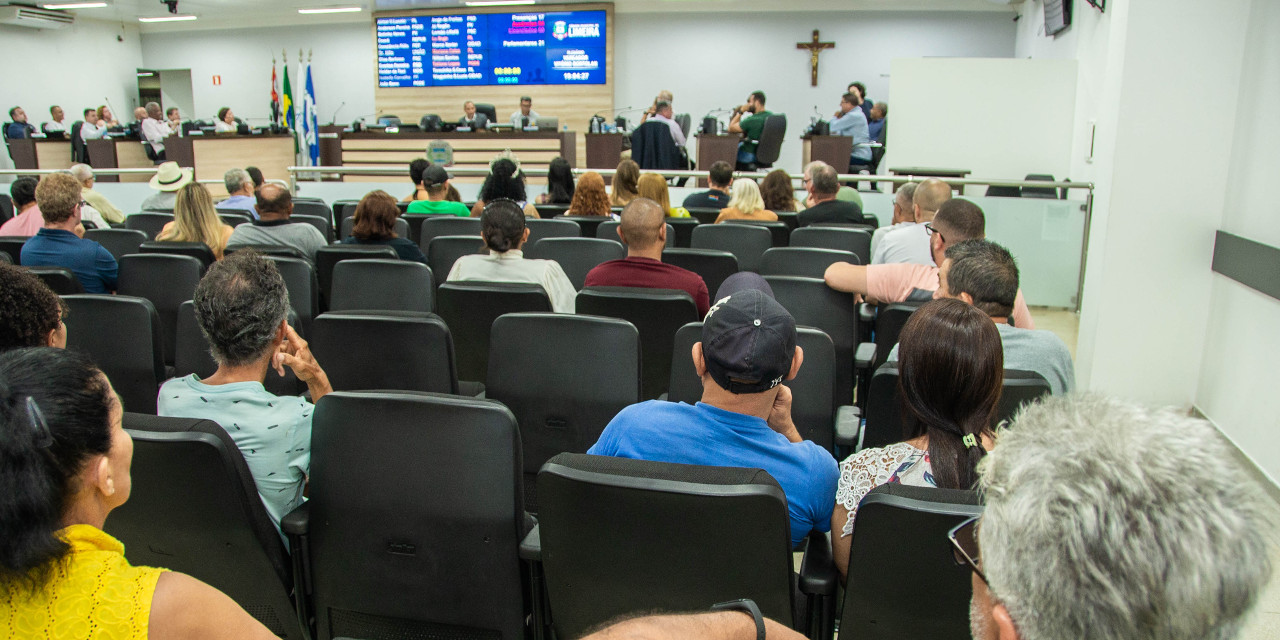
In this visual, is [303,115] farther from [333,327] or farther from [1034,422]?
[1034,422]

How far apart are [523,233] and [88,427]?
251 centimetres

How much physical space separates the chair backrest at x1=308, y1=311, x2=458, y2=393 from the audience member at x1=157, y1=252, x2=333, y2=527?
1.58ft

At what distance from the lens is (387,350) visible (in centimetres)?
244

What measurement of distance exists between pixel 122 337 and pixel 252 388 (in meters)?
1.12

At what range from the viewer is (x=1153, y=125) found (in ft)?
12.0

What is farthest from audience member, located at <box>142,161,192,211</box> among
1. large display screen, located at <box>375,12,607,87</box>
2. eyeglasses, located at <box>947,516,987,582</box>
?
large display screen, located at <box>375,12,607,87</box>

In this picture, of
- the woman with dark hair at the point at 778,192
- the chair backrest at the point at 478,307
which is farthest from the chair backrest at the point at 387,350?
the woman with dark hair at the point at 778,192

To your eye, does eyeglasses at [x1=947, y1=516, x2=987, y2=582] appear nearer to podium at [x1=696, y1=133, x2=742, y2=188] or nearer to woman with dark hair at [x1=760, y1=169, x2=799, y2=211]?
woman with dark hair at [x1=760, y1=169, x2=799, y2=211]

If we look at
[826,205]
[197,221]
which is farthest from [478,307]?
[826,205]

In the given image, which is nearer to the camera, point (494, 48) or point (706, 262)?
point (706, 262)

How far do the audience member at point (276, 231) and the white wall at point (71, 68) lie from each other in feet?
44.2

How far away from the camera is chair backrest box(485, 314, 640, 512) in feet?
7.45

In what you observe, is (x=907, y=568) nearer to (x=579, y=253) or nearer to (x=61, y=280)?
(x=579, y=253)

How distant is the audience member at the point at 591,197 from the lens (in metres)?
5.35
